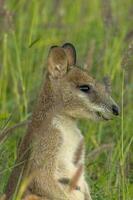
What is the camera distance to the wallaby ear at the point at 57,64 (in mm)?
5910

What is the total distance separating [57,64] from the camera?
19.5 ft

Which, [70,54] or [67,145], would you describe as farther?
[70,54]

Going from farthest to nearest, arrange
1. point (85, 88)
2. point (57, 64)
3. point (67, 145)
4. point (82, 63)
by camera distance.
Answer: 1. point (82, 63)
2. point (57, 64)
3. point (85, 88)
4. point (67, 145)

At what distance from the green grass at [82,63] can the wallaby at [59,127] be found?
161mm

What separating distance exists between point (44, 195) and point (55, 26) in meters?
4.25

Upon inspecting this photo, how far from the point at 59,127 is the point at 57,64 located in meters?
0.46

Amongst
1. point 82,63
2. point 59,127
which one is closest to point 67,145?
point 59,127

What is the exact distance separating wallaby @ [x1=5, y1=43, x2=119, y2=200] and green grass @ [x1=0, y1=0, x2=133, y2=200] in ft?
0.53

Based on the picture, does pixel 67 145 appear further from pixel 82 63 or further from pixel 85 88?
pixel 82 63

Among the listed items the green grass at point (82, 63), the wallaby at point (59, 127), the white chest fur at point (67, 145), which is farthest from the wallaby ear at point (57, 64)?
the white chest fur at point (67, 145)

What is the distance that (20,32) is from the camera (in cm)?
876

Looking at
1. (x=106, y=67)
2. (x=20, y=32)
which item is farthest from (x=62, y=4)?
(x=106, y=67)

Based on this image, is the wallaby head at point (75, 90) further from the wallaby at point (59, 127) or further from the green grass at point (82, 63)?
the green grass at point (82, 63)

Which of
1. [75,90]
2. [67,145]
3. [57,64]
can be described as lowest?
[67,145]
